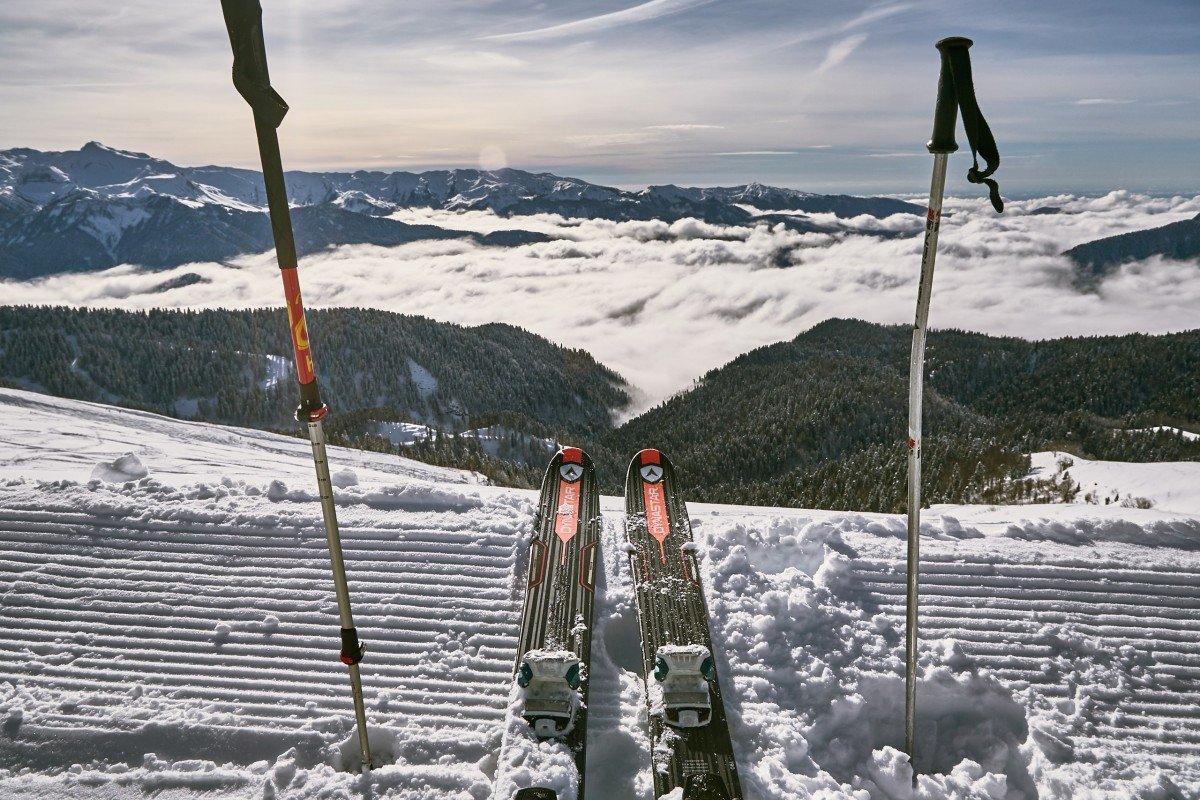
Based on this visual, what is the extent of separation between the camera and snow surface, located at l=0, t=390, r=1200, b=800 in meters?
5.80

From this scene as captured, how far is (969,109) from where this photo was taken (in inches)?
158

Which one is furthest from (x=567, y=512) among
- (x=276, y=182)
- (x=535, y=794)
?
(x=276, y=182)

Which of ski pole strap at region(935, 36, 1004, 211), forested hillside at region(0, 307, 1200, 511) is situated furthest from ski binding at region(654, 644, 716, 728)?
forested hillside at region(0, 307, 1200, 511)

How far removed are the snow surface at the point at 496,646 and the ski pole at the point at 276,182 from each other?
7.92 feet

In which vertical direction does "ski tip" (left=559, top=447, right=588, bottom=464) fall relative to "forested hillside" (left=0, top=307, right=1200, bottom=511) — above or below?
above

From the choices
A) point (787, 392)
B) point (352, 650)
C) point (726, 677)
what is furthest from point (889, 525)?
point (787, 392)

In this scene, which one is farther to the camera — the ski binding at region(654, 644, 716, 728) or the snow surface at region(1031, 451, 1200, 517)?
the snow surface at region(1031, 451, 1200, 517)

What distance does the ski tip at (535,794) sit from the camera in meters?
5.34

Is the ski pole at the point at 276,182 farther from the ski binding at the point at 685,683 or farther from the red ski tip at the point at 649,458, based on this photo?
the red ski tip at the point at 649,458

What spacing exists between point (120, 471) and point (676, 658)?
9.21m

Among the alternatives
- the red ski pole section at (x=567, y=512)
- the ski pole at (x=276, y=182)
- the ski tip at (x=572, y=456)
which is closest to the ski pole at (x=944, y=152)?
the ski pole at (x=276, y=182)

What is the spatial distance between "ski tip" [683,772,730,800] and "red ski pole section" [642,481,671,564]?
2956mm

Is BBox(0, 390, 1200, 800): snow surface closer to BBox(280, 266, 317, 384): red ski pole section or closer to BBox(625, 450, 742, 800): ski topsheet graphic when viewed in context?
BBox(625, 450, 742, 800): ski topsheet graphic

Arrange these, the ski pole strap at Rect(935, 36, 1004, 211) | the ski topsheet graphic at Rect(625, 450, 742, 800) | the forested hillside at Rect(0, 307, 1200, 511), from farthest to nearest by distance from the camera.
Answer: the forested hillside at Rect(0, 307, 1200, 511) < the ski topsheet graphic at Rect(625, 450, 742, 800) < the ski pole strap at Rect(935, 36, 1004, 211)
